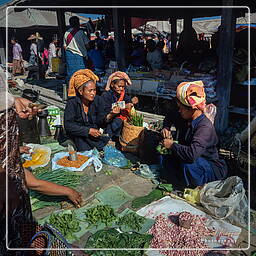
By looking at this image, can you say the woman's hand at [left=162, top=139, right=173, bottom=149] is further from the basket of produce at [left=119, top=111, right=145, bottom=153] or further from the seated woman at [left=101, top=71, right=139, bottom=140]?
the seated woman at [left=101, top=71, right=139, bottom=140]

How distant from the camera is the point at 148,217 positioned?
2.81 meters

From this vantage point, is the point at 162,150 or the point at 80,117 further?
the point at 80,117

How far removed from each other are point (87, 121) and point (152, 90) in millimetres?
2398

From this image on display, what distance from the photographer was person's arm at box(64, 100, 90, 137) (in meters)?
4.09

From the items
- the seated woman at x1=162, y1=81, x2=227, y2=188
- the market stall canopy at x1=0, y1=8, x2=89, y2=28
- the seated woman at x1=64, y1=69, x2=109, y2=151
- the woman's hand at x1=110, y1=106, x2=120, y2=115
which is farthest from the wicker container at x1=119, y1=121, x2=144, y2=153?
the market stall canopy at x1=0, y1=8, x2=89, y2=28

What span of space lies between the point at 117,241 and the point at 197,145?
51.5 inches

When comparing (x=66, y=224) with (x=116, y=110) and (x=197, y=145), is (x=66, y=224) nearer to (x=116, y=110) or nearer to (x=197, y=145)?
(x=197, y=145)

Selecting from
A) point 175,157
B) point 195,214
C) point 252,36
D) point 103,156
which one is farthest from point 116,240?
point 252,36

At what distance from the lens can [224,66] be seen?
4.92 meters

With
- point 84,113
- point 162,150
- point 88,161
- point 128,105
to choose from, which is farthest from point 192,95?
point 84,113

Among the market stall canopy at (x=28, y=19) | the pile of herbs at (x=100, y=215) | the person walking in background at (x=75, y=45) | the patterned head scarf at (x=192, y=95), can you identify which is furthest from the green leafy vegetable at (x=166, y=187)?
the market stall canopy at (x=28, y=19)

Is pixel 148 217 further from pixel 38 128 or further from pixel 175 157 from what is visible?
pixel 38 128

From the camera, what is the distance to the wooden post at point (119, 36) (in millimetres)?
6773

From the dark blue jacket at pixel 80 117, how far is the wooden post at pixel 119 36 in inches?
120
